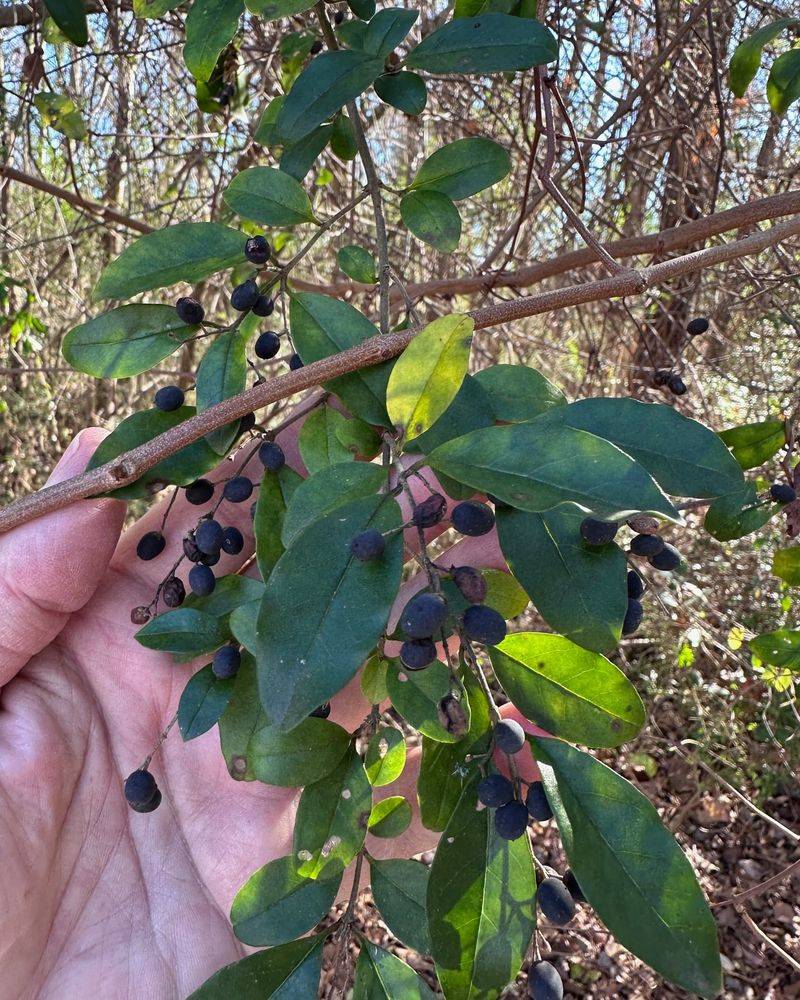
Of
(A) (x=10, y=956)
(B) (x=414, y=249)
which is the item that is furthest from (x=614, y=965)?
(B) (x=414, y=249)

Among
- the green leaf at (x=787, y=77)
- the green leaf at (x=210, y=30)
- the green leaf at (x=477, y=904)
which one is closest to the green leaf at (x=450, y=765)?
the green leaf at (x=477, y=904)

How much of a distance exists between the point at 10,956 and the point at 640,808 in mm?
1030

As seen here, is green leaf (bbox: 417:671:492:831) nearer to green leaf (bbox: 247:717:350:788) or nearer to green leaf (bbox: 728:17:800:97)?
green leaf (bbox: 247:717:350:788)

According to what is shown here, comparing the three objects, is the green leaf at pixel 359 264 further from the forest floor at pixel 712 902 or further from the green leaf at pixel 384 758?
the forest floor at pixel 712 902

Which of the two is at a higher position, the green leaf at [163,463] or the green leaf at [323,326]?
the green leaf at [323,326]

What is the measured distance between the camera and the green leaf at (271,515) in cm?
95

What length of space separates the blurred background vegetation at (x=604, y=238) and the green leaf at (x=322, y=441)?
1049 millimetres

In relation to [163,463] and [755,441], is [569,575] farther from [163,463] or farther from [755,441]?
[755,441]

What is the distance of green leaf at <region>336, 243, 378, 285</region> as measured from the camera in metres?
1.21

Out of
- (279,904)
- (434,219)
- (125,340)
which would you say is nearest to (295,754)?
(279,904)

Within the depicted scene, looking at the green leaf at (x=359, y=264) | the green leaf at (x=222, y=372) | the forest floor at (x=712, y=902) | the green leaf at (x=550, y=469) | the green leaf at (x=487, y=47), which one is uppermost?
the green leaf at (x=487, y=47)

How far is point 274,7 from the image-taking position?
103cm

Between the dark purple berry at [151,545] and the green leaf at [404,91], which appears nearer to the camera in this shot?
the green leaf at [404,91]

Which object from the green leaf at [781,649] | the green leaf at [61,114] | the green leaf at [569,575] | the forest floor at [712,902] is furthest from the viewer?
the forest floor at [712,902]
